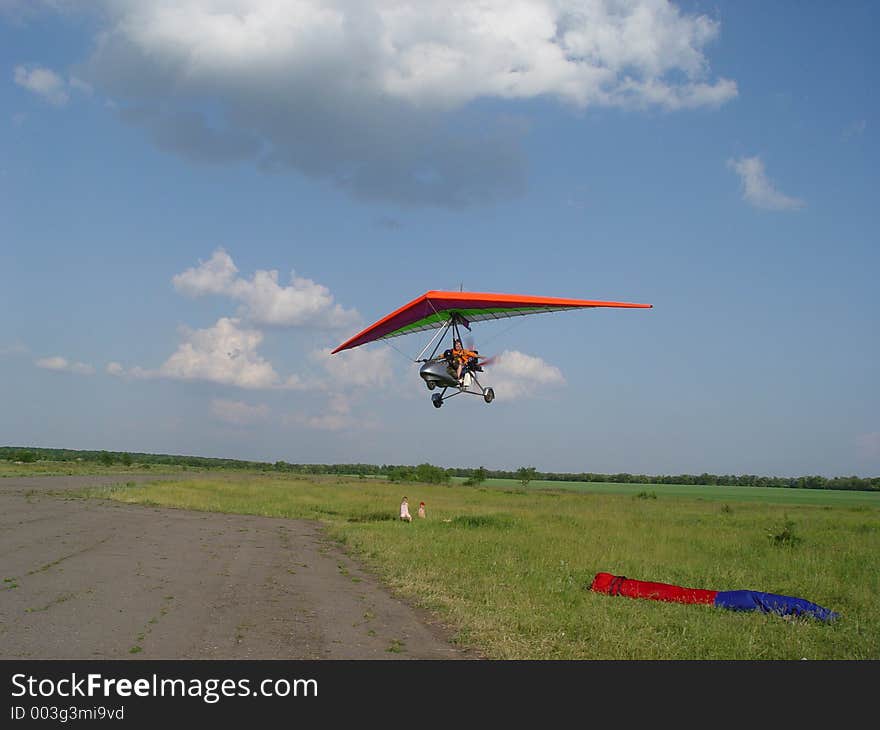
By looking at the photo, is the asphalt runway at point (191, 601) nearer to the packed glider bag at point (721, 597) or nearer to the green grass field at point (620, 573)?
the green grass field at point (620, 573)

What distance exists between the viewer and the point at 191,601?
37.0ft

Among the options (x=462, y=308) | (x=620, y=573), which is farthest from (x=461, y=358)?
(x=620, y=573)

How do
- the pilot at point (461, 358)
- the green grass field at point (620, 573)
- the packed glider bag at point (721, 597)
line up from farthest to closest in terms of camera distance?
1. the pilot at point (461, 358)
2. the packed glider bag at point (721, 597)
3. the green grass field at point (620, 573)

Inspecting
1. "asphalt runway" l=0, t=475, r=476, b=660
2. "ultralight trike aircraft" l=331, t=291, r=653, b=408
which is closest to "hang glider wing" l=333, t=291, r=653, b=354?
"ultralight trike aircraft" l=331, t=291, r=653, b=408

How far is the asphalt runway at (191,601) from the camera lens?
8375mm

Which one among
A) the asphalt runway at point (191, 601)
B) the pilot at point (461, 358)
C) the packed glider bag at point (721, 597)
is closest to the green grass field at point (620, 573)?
the packed glider bag at point (721, 597)

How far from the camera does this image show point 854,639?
970 centimetres

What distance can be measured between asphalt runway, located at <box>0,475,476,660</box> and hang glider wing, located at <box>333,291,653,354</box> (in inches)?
239

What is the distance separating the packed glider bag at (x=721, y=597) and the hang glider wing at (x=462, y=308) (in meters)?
5.05

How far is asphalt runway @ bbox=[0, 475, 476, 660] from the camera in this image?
838 centimetres

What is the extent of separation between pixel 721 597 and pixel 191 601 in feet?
27.3
